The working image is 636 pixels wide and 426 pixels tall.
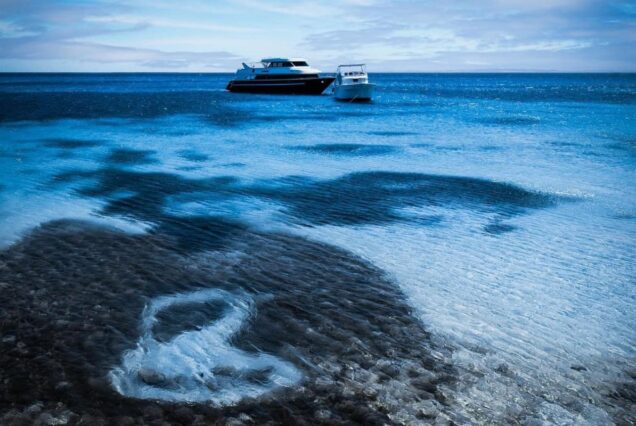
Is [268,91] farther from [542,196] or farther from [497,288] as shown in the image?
[497,288]

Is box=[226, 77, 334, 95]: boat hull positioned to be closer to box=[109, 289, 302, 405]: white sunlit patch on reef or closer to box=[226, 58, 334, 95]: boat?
box=[226, 58, 334, 95]: boat

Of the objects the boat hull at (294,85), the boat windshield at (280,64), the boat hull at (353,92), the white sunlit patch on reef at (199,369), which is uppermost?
the boat windshield at (280,64)

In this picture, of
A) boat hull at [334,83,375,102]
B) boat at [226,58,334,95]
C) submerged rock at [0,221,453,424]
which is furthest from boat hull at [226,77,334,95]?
submerged rock at [0,221,453,424]

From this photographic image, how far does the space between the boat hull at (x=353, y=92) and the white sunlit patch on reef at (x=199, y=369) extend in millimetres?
59416

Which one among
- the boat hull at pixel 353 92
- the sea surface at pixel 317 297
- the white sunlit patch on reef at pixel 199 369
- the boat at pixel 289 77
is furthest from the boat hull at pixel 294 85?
the white sunlit patch on reef at pixel 199 369

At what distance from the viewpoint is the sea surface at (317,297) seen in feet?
19.5

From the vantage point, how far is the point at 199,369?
6.54m

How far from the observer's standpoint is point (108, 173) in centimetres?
1981

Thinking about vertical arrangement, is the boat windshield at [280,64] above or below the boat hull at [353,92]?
above

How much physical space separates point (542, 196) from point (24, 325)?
49.7 ft

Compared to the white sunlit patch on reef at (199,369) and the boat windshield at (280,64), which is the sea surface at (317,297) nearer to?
the white sunlit patch on reef at (199,369)

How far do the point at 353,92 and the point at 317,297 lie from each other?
192 ft

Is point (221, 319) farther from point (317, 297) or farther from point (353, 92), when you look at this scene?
point (353, 92)

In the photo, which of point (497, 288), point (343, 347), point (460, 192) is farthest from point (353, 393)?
point (460, 192)
